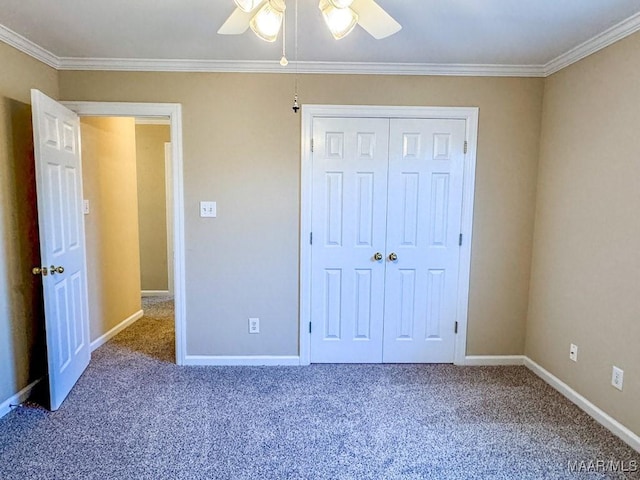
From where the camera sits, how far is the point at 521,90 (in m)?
2.94

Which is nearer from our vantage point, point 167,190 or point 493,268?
point 493,268

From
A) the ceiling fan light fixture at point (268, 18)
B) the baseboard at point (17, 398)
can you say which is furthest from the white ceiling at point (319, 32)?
the baseboard at point (17, 398)

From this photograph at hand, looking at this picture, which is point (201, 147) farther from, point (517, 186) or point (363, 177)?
point (517, 186)

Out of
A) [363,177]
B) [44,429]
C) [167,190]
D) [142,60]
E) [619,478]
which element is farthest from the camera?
[167,190]

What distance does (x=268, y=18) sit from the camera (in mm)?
1489

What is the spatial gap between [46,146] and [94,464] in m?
1.82

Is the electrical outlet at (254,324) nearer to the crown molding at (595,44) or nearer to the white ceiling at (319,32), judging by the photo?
the white ceiling at (319,32)

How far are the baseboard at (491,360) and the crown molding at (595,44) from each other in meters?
2.23

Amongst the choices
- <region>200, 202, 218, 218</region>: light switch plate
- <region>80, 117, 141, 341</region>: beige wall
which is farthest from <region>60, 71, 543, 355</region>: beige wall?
<region>80, 117, 141, 341</region>: beige wall

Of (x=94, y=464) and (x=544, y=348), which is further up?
(x=544, y=348)

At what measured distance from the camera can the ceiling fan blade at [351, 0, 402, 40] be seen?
1493 mm

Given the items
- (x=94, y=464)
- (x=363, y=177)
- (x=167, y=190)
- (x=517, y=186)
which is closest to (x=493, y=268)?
Result: (x=517, y=186)

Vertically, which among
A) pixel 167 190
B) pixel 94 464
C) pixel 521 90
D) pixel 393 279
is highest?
pixel 521 90

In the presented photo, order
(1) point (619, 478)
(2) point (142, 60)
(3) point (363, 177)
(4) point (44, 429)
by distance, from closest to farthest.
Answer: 1. (1) point (619, 478)
2. (4) point (44, 429)
3. (2) point (142, 60)
4. (3) point (363, 177)
